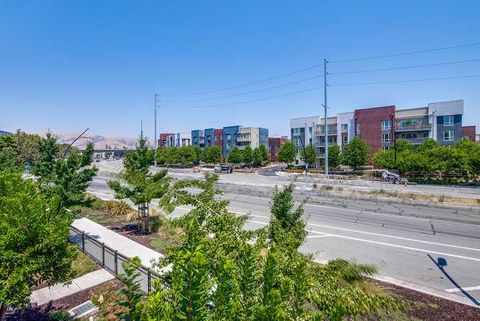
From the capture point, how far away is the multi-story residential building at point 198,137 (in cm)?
11456

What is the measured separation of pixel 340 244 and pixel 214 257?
46.0ft

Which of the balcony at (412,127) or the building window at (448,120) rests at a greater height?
the building window at (448,120)

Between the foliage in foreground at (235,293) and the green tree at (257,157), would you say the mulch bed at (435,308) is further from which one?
the green tree at (257,157)

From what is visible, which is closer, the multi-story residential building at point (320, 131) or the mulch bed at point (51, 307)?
the mulch bed at point (51, 307)

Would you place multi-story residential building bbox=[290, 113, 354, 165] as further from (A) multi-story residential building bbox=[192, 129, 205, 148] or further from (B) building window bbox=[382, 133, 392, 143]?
(A) multi-story residential building bbox=[192, 129, 205, 148]

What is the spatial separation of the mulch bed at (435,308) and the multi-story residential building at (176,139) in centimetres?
11603

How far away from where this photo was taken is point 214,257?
548 centimetres

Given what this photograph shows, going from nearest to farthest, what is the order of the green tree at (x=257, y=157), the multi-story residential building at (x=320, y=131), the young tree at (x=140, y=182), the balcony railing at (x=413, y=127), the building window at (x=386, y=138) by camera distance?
the young tree at (x=140, y=182) < the balcony railing at (x=413, y=127) < the building window at (x=386, y=138) < the multi-story residential building at (x=320, y=131) < the green tree at (x=257, y=157)

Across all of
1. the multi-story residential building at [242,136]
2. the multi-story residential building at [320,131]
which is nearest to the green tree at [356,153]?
the multi-story residential building at [320,131]

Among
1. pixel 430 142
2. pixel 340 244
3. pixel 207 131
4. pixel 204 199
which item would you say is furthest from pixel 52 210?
pixel 207 131

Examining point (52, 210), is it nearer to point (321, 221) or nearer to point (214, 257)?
point (214, 257)

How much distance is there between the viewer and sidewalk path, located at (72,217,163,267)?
15.2 m

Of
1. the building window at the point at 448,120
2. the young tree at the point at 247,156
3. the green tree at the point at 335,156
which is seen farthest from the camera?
the young tree at the point at 247,156

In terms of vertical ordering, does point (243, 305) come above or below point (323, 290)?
above
